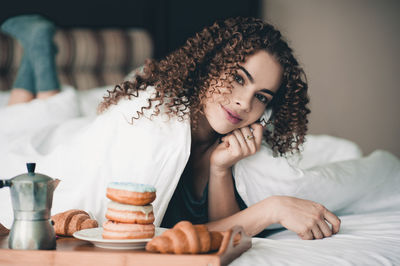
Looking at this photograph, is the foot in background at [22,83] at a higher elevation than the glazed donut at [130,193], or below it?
higher

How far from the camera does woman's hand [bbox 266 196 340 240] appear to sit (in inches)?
41.6

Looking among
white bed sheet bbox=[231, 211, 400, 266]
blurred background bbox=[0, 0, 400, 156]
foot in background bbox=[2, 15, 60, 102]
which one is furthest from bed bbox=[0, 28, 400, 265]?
blurred background bbox=[0, 0, 400, 156]

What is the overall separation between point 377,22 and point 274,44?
99.4 inches

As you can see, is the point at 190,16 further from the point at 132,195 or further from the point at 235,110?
the point at 132,195

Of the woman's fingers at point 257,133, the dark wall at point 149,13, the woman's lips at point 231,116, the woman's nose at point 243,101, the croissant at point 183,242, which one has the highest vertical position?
the dark wall at point 149,13

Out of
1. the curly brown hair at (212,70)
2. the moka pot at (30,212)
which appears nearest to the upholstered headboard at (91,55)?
the curly brown hair at (212,70)

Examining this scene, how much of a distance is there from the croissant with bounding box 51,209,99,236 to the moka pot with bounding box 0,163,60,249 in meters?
0.12

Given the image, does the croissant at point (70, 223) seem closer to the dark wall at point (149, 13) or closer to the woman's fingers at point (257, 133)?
the woman's fingers at point (257, 133)

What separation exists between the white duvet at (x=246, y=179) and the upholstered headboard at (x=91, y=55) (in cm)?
93

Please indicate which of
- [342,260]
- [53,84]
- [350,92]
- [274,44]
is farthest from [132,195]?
[350,92]

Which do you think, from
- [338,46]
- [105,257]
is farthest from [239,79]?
[338,46]

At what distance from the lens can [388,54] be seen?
3410mm

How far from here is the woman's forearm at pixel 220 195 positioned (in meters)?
1.30

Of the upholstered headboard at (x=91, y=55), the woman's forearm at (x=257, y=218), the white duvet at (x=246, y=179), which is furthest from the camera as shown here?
the upholstered headboard at (x=91, y=55)
